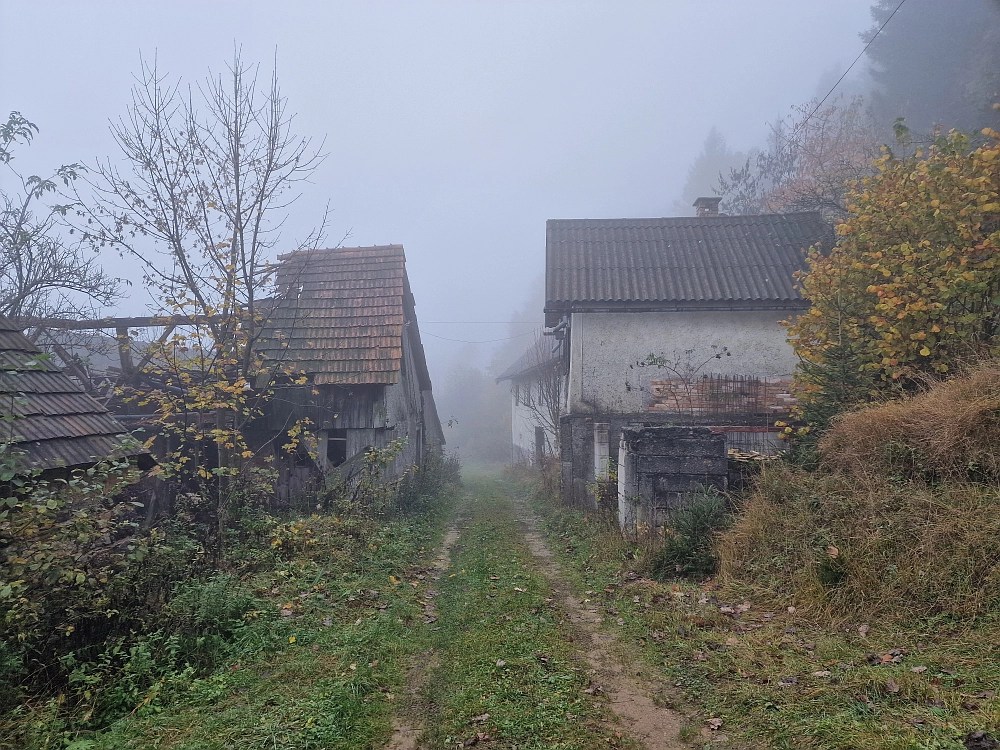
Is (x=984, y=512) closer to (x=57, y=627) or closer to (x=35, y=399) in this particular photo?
(x=57, y=627)

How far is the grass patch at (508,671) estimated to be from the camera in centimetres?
378

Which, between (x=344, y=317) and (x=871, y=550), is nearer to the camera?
(x=871, y=550)

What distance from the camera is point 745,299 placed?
41.5 ft

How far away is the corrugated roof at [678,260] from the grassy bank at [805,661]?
284 inches

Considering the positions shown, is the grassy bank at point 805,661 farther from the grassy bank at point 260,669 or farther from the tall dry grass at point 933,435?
the grassy bank at point 260,669

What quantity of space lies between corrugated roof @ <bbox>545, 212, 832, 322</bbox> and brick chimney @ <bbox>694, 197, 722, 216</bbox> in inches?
64.9

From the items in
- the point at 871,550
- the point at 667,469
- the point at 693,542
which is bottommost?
the point at 693,542

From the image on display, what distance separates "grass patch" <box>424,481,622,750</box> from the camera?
12.4ft

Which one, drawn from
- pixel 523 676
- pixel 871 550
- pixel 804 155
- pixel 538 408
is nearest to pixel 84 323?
pixel 523 676

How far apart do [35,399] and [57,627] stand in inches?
118

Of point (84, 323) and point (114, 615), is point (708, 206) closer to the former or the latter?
point (84, 323)

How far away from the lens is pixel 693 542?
7000 mm

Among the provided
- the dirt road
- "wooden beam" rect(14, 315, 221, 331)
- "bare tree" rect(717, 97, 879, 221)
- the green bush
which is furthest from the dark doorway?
"bare tree" rect(717, 97, 879, 221)

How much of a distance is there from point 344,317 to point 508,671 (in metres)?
9.33
